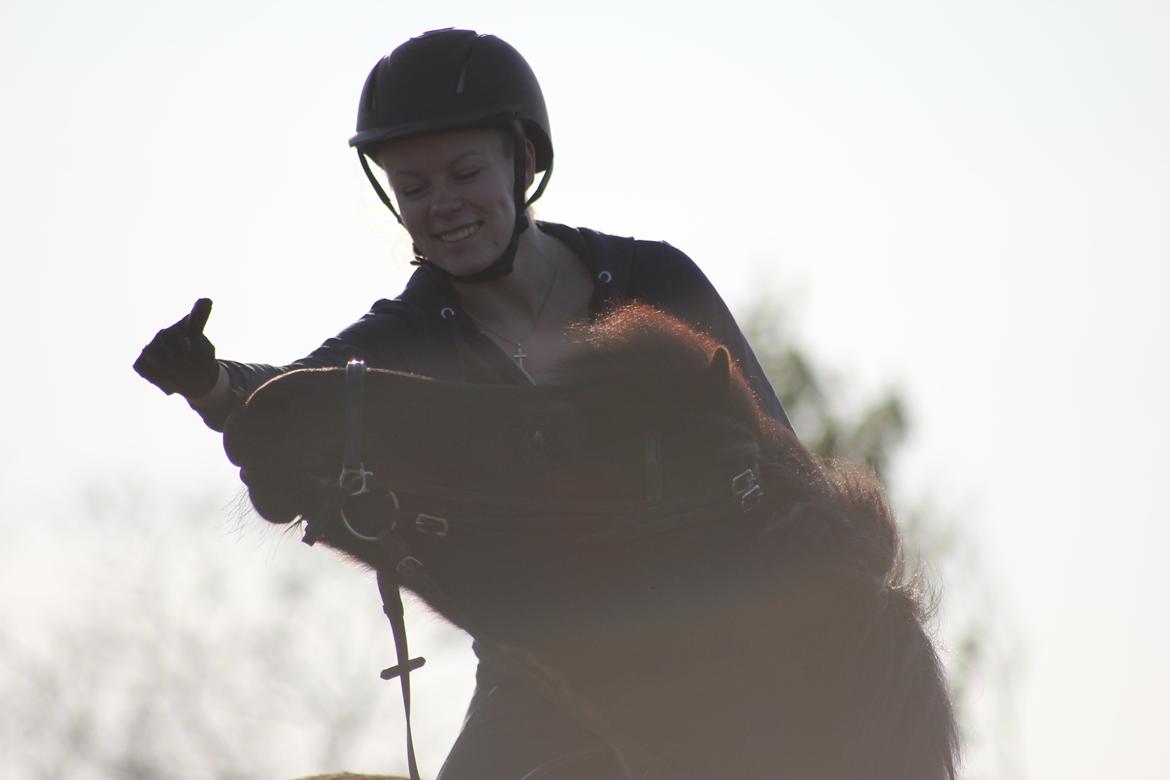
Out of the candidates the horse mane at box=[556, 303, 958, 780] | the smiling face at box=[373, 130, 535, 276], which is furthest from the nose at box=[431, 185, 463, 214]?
the horse mane at box=[556, 303, 958, 780]

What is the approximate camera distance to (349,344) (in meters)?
3.63

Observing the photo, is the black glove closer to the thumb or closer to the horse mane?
the thumb

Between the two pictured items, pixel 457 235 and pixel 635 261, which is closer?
pixel 457 235

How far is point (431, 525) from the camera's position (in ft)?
9.44

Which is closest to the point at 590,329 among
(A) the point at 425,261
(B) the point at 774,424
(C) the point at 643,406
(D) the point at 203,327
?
(C) the point at 643,406

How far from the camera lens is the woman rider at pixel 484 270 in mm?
3664

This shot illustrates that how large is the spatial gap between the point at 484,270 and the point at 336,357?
0.43 meters

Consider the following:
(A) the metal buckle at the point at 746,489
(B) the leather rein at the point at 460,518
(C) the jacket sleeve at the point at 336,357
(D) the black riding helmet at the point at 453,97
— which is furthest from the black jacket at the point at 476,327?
(A) the metal buckle at the point at 746,489

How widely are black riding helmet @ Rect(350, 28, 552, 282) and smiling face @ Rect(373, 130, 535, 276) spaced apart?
34mm

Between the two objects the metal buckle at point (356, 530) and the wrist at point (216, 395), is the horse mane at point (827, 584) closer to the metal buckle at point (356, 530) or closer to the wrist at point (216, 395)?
the metal buckle at point (356, 530)

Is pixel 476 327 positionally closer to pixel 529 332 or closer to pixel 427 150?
pixel 529 332

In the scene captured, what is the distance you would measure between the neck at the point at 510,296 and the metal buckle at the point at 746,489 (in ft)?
3.29

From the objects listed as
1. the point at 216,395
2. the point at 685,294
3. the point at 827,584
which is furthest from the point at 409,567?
the point at 685,294

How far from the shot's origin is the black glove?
10.0 feet
